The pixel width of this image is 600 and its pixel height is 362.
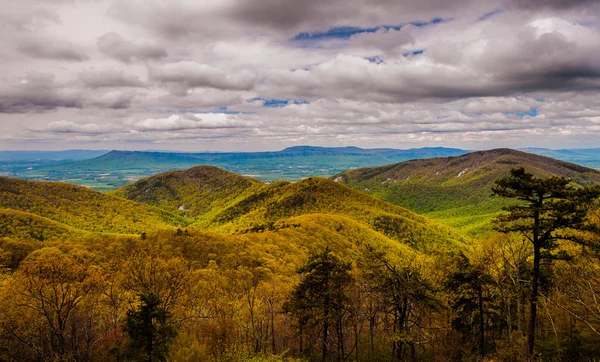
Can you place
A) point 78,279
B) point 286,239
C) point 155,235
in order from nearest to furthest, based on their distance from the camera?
point 78,279 < point 155,235 < point 286,239

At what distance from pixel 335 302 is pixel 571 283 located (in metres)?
27.9

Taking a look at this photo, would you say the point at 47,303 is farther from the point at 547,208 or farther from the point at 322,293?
the point at 547,208

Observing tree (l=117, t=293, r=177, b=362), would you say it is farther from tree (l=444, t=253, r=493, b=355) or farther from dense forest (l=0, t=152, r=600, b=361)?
tree (l=444, t=253, r=493, b=355)

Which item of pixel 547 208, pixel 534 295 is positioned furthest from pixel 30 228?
pixel 547 208

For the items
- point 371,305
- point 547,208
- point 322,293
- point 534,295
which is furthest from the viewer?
point 371,305

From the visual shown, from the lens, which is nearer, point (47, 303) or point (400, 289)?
point (47, 303)

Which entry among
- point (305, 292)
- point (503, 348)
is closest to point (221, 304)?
point (305, 292)

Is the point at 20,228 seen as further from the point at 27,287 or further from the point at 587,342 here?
the point at 587,342

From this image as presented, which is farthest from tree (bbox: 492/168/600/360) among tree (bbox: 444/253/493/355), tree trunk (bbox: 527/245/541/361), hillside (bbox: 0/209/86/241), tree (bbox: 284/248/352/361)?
hillside (bbox: 0/209/86/241)

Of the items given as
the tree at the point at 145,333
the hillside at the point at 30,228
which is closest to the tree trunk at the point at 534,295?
the tree at the point at 145,333

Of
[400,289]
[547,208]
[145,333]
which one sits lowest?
[145,333]

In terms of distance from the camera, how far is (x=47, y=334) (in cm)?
3884

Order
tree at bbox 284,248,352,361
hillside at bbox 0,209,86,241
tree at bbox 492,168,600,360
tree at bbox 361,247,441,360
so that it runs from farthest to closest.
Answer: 1. hillside at bbox 0,209,86,241
2. tree at bbox 284,248,352,361
3. tree at bbox 361,247,441,360
4. tree at bbox 492,168,600,360

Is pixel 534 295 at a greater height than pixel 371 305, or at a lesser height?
greater
